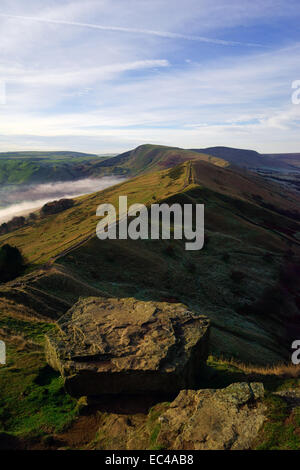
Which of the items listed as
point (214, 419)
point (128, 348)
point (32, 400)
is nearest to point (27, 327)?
point (32, 400)

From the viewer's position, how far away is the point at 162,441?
1137cm

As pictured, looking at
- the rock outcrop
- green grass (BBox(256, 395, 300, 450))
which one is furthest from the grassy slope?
the rock outcrop

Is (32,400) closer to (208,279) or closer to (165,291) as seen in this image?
(165,291)

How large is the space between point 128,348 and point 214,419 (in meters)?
5.89

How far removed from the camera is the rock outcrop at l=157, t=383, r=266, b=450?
36.0 feet

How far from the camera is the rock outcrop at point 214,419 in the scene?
10961 millimetres

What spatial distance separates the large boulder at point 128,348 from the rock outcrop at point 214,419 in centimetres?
176

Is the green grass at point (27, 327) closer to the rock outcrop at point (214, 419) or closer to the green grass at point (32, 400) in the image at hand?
the green grass at point (32, 400)

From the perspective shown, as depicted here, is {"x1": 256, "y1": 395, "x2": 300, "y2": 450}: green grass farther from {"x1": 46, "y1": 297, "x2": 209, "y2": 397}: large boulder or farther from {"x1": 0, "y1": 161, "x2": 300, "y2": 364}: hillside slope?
{"x1": 0, "y1": 161, "x2": 300, "y2": 364}: hillside slope

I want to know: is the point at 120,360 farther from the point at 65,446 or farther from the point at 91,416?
the point at 65,446

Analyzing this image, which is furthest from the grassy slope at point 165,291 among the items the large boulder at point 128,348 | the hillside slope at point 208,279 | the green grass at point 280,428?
the large boulder at point 128,348

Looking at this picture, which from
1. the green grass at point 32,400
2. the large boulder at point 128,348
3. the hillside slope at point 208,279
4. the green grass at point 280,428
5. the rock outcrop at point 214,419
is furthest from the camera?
the hillside slope at point 208,279
